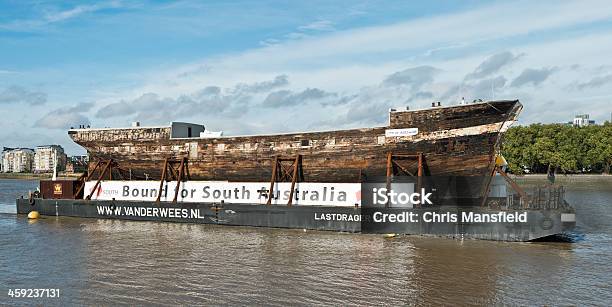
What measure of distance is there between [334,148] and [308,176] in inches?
87.0

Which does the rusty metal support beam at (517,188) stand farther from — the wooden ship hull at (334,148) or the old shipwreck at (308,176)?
the wooden ship hull at (334,148)

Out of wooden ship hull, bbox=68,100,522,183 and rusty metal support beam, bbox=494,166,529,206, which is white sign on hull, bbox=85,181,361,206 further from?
rusty metal support beam, bbox=494,166,529,206

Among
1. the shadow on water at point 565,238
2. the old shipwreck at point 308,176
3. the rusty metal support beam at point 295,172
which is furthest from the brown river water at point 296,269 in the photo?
the rusty metal support beam at point 295,172

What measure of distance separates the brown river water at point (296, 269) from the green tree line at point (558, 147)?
2605 inches

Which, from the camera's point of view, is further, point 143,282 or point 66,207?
point 66,207

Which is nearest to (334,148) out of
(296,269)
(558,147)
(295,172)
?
(295,172)

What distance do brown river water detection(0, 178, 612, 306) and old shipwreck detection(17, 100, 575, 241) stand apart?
1.20 metres

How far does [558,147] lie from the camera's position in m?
87.2

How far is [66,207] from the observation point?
1281 inches

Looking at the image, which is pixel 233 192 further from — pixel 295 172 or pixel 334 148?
pixel 334 148

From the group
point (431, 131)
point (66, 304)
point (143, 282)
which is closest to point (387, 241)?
point (431, 131)

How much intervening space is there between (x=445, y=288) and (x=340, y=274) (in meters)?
3.48

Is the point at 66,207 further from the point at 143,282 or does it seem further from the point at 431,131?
the point at 431,131

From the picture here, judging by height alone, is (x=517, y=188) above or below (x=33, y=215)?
above
